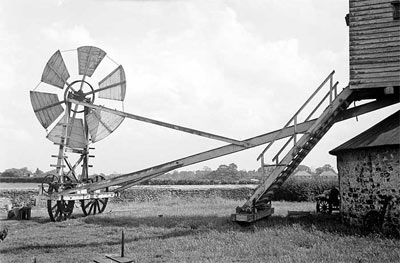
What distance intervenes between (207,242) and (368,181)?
5608mm

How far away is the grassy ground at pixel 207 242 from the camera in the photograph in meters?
9.24

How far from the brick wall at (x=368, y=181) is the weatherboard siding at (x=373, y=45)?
7.67 feet

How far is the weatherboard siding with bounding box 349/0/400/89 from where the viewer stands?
12828mm

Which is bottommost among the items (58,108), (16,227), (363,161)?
(16,227)

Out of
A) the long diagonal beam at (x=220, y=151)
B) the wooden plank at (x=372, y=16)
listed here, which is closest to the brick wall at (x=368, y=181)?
the long diagonal beam at (x=220, y=151)

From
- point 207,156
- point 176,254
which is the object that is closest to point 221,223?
point 207,156

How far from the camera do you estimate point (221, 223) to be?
46.0 ft

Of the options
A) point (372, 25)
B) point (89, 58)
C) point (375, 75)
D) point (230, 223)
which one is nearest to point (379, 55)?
point (375, 75)

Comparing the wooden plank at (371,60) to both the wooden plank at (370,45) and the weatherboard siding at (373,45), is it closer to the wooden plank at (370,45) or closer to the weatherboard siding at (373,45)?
the weatherboard siding at (373,45)

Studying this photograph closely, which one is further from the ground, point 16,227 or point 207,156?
point 207,156

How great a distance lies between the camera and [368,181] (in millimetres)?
12414

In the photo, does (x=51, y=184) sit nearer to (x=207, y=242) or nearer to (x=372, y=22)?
(x=207, y=242)

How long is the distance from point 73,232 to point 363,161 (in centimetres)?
1012

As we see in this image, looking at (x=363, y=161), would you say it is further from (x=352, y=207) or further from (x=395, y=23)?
(x=395, y=23)
